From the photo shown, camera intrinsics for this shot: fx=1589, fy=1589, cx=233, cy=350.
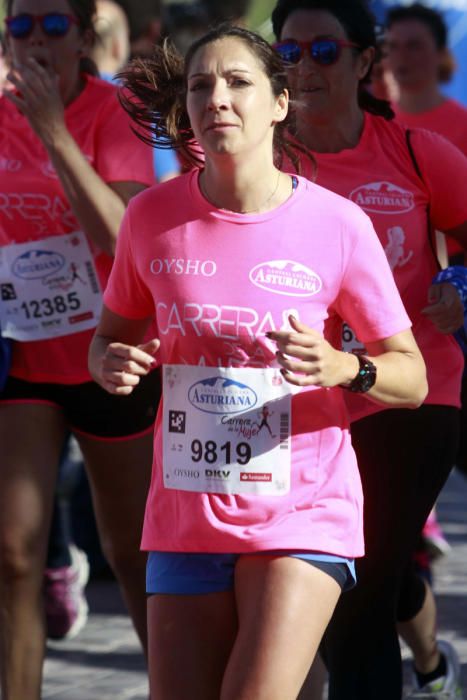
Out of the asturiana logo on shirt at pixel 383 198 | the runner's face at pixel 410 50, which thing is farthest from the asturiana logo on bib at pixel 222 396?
the runner's face at pixel 410 50

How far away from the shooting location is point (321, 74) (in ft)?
13.8

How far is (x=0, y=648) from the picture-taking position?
4.35 metres

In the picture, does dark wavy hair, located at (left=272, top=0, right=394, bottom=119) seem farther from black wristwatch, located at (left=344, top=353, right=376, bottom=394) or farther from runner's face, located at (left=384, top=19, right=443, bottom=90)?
runner's face, located at (left=384, top=19, right=443, bottom=90)

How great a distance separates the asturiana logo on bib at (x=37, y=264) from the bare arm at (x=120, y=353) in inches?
36.9

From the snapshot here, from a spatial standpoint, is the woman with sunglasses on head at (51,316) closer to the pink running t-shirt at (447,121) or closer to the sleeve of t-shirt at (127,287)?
the sleeve of t-shirt at (127,287)

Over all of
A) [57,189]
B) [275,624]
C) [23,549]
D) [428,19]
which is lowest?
[23,549]

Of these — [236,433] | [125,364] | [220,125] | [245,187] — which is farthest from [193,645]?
[220,125]

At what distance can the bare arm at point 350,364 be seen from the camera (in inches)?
119

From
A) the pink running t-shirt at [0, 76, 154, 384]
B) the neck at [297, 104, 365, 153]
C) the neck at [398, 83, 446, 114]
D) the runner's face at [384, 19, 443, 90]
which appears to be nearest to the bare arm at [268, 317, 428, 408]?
the neck at [297, 104, 365, 153]

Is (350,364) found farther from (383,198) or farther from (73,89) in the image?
(73,89)

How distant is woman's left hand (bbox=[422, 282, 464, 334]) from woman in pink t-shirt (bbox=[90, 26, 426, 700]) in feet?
1.58

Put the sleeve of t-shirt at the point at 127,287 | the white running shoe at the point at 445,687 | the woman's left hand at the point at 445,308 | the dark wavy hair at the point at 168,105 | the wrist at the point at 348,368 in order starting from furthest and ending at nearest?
the white running shoe at the point at 445,687
the woman's left hand at the point at 445,308
the dark wavy hair at the point at 168,105
the sleeve of t-shirt at the point at 127,287
the wrist at the point at 348,368

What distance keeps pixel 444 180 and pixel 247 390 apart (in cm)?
109

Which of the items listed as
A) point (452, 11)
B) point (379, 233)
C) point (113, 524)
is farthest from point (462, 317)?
point (452, 11)
